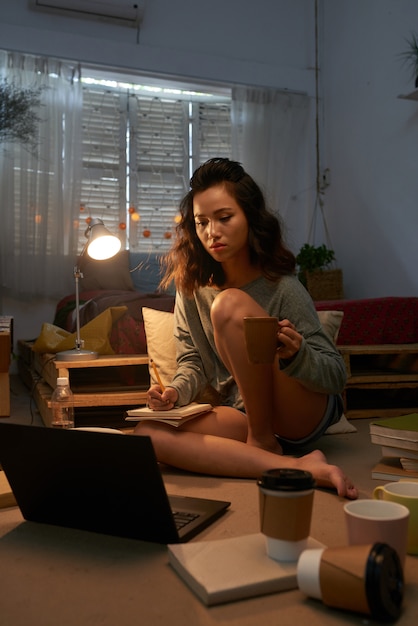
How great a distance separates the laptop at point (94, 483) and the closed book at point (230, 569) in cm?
8

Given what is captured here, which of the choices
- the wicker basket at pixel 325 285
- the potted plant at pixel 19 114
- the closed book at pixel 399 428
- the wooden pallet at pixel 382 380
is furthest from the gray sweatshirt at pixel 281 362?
the potted plant at pixel 19 114

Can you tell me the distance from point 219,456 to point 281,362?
32 centimetres

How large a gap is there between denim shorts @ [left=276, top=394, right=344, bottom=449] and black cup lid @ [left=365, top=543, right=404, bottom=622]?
0.81m

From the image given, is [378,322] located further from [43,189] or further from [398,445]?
[43,189]

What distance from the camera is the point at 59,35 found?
4867mm

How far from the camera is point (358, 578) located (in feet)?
2.71

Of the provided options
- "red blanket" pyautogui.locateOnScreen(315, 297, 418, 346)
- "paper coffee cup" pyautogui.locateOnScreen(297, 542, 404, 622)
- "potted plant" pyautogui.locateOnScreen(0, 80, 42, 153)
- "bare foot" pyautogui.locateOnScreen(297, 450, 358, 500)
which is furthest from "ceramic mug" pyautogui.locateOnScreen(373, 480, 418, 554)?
"potted plant" pyautogui.locateOnScreen(0, 80, 42, 153)

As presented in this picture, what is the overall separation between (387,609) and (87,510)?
58 centimetres

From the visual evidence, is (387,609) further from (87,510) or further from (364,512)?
(87,510)

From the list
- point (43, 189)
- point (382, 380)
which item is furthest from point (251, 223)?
point (43, 189)

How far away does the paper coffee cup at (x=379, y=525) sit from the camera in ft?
3.00

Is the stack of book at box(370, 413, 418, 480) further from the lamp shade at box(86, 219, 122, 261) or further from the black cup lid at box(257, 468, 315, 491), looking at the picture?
the lamp shade at box(86, 219, 122, 261)

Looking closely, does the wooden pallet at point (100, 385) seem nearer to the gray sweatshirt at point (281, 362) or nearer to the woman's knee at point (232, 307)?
the gray sweatshirt at point (281, 362)

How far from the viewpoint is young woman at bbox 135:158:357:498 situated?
158cm
